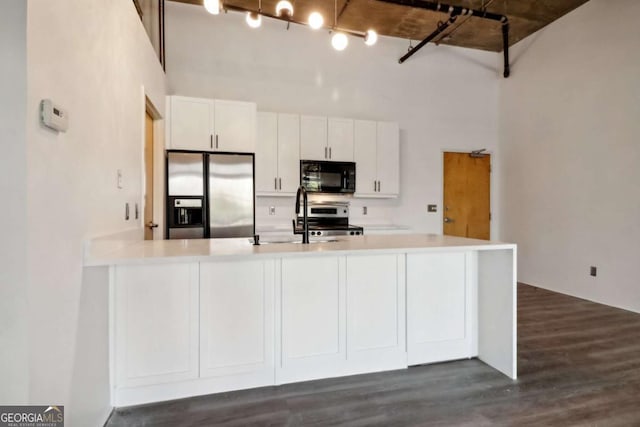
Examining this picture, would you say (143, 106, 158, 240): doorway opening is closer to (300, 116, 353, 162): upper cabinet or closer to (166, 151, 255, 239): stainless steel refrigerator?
(166, 151, 255, 239): stainless steel refrigerator

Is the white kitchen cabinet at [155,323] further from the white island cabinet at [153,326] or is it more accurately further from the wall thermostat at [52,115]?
the wall thermostat at [52,115]

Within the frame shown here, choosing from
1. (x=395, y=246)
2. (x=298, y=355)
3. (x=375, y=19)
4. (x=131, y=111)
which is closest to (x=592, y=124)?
(x=375, y=19)

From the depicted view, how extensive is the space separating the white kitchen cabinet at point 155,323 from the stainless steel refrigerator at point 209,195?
1898mm

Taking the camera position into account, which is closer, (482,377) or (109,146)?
(109,146)

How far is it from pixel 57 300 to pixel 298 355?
4.38ft

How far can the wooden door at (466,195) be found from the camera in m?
5.34

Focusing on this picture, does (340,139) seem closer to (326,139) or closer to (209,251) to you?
(326,139)

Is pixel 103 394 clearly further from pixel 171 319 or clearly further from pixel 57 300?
pixel 57 300

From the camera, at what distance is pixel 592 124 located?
4066 mm

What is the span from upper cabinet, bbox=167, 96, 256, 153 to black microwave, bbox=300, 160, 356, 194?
0.77m

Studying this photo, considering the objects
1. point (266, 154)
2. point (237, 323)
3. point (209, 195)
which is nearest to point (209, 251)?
point (237, 323)

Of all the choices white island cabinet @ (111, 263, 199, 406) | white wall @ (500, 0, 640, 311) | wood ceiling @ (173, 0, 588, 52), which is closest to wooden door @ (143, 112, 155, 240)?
white island cabinet @ (111, 263, 199, 406)

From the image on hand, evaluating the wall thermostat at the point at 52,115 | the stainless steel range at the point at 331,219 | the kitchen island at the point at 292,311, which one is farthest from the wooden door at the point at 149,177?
the wall thermostat at the point at 52,115

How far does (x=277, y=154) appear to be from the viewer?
4250mm
